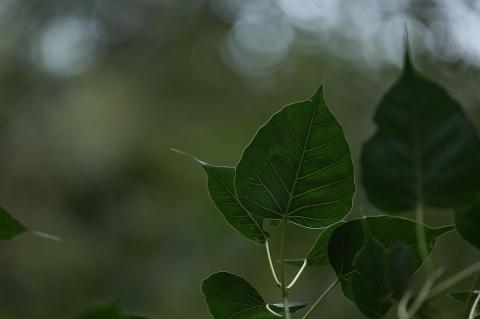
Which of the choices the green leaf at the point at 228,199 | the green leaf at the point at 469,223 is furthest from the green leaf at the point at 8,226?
the green leaf at the point at 469,223

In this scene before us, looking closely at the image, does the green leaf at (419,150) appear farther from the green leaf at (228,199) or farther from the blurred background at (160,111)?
the blurred background at (160,111)

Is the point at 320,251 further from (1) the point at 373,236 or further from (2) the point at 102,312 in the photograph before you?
(2) the point at 102,312

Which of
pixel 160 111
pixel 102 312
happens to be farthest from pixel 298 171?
pixel 160 111

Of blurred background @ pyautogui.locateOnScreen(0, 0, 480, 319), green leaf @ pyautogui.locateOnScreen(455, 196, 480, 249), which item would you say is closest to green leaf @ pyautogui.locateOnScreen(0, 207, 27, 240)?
green leaf @ pyautogui.locateOnScreen(455, 196, 480, 249)

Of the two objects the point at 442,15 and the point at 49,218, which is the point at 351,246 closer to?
the point at 442,15

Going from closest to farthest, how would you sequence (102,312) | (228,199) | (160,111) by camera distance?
(102,312)
(228,199)
(160,111)


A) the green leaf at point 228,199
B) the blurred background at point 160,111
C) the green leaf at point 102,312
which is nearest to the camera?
the green leaf at point 102,312
